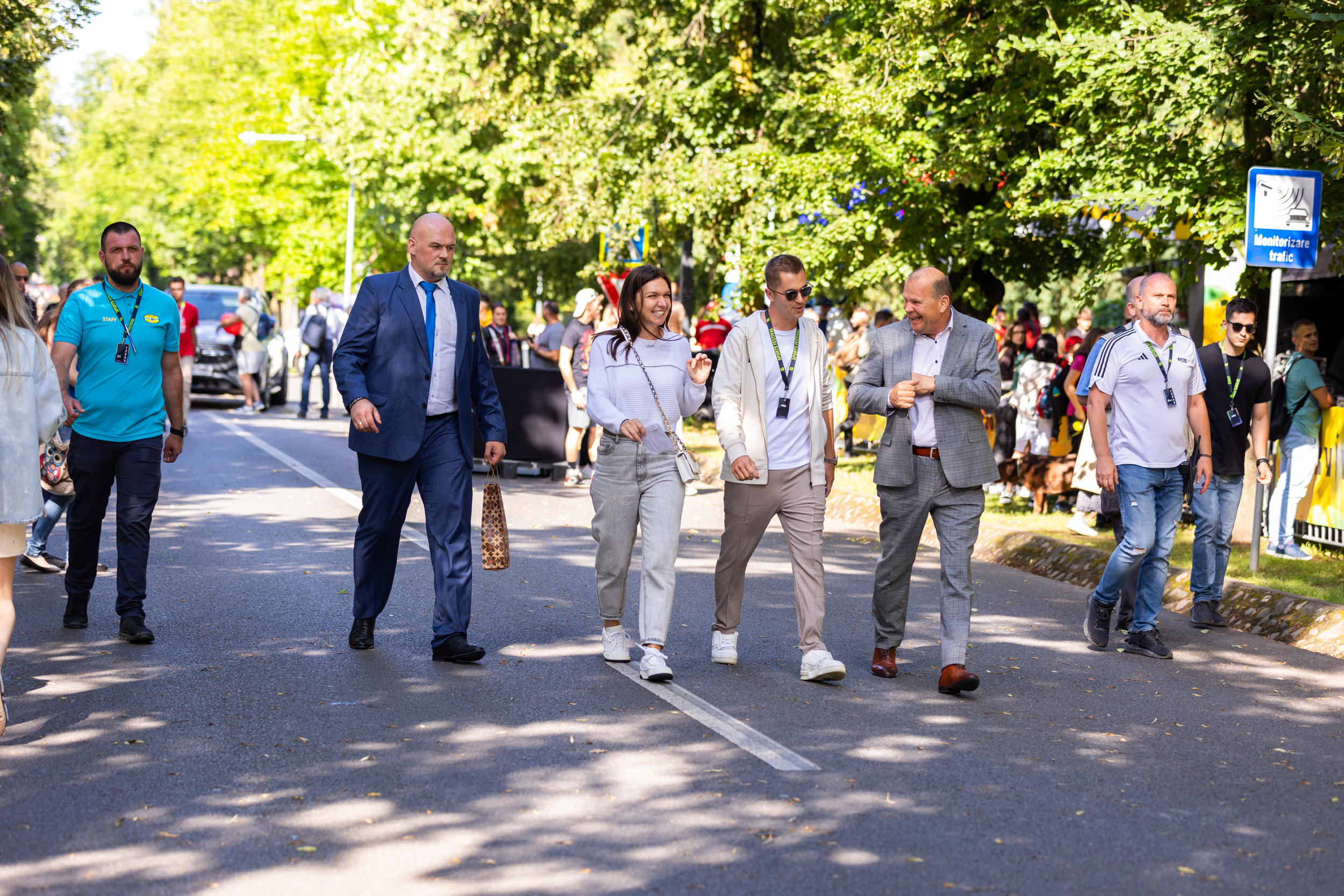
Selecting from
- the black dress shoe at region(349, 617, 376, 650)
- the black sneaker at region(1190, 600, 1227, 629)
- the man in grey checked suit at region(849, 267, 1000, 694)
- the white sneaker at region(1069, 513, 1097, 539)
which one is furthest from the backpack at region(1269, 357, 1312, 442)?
the black dress shoe at region(349, 617, 376, 650)

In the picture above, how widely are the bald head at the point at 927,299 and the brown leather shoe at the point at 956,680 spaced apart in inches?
60.3

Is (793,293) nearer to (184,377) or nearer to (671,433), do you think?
(671,433)

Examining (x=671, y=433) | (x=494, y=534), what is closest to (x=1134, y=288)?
(x=671, y=433)

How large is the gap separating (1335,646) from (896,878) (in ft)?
16.7

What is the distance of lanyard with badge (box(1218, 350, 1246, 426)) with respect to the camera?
923 cm

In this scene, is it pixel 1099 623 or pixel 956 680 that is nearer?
pixel 956 680

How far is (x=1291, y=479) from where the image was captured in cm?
1192

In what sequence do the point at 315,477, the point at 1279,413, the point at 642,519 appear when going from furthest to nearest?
the point at 315,477, the point at 1279,413, the point at 642,519

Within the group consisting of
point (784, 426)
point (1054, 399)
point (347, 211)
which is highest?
point (347, 211)

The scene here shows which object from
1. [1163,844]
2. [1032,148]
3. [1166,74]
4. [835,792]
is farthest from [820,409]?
[1032,148]

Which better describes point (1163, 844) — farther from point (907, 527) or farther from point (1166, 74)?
point (1166, 74)

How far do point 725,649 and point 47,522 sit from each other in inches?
196

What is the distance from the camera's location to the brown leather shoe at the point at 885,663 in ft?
24.2

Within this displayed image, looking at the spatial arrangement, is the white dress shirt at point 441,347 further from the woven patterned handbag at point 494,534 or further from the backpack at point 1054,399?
the backpack at point 1054,399
